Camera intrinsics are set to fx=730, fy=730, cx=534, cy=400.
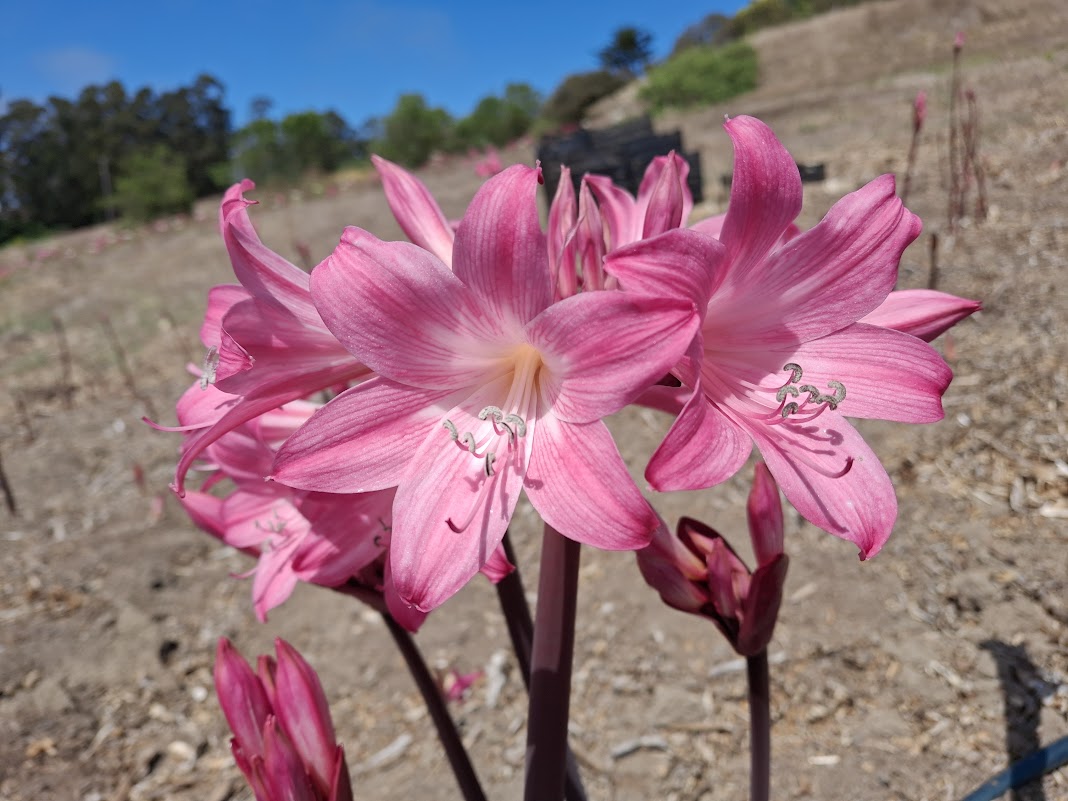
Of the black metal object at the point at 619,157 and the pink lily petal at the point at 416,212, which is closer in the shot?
the pink lily petal at the point at 416,212

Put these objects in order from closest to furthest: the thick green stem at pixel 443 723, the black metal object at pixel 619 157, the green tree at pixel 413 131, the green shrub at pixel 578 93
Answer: the thick green stem at pixel 443 723 → the black metal object at pixel 619 157 → the green shrub at pixel 578 93 → the green tree at pixel 413 131

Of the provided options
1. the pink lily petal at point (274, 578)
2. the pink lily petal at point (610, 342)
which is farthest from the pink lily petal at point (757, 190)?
the pink lily petal at point (274, 578)

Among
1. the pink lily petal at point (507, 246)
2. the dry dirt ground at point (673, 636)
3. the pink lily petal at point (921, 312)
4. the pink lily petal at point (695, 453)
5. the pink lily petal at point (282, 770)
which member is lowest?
the dry dirt ground at point (673, 636)

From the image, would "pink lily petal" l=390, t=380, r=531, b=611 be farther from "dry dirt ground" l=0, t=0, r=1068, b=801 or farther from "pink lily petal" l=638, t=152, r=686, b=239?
"dry dirt ground" l=0, t=0, r=1068, b=801

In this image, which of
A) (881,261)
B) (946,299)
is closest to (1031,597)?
(946,299)

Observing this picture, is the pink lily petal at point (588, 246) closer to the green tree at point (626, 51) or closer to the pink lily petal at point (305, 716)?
the pink lily petal at point (305, 716)

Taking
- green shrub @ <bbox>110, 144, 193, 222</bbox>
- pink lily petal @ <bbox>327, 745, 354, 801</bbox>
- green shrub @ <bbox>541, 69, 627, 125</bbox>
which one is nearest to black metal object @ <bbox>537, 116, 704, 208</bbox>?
pink lily petal @ <bbox>327, 745, 354, 801</bbox>

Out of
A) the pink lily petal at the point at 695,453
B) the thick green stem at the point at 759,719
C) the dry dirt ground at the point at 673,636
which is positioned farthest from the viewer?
the dry dirt ground at the point at 673,636
